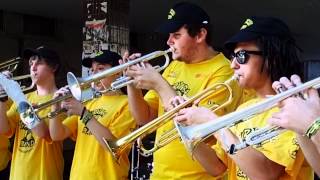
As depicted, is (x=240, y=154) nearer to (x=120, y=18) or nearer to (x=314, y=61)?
(x=120, y=18)

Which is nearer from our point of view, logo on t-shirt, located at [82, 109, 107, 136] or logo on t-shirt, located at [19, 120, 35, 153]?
logo on t-shirt, located at [82, 109, 107, 136]

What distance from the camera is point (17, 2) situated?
6.18 meters

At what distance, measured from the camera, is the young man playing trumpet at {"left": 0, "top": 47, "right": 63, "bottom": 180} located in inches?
121

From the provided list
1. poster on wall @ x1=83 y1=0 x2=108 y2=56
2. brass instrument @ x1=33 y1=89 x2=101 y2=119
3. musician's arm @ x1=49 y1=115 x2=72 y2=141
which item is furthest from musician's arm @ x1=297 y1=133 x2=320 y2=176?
poster on wall @ x1=83 y1=0 x2=108 y2=56

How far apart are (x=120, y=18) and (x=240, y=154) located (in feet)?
8.80

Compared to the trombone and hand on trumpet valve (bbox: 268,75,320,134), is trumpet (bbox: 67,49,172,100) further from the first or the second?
hand on trumpet valve (bbox: 268,75,320,134)

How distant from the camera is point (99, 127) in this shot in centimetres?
266

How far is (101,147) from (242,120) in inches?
50.2

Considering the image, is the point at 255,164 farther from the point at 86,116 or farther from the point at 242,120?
the point at 86,116

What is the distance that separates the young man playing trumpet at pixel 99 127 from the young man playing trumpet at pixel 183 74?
31cm

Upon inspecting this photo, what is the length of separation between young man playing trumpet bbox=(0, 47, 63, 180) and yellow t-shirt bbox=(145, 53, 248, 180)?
90 centimetres

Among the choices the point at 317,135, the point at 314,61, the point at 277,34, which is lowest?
the point at 314,61

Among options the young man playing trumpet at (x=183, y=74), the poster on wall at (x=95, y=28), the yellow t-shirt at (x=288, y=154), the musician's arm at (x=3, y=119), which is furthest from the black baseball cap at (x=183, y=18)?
the poster on wall at (x=95, y=28)

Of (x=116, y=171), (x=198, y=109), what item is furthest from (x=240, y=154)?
(x=116, y=171)
